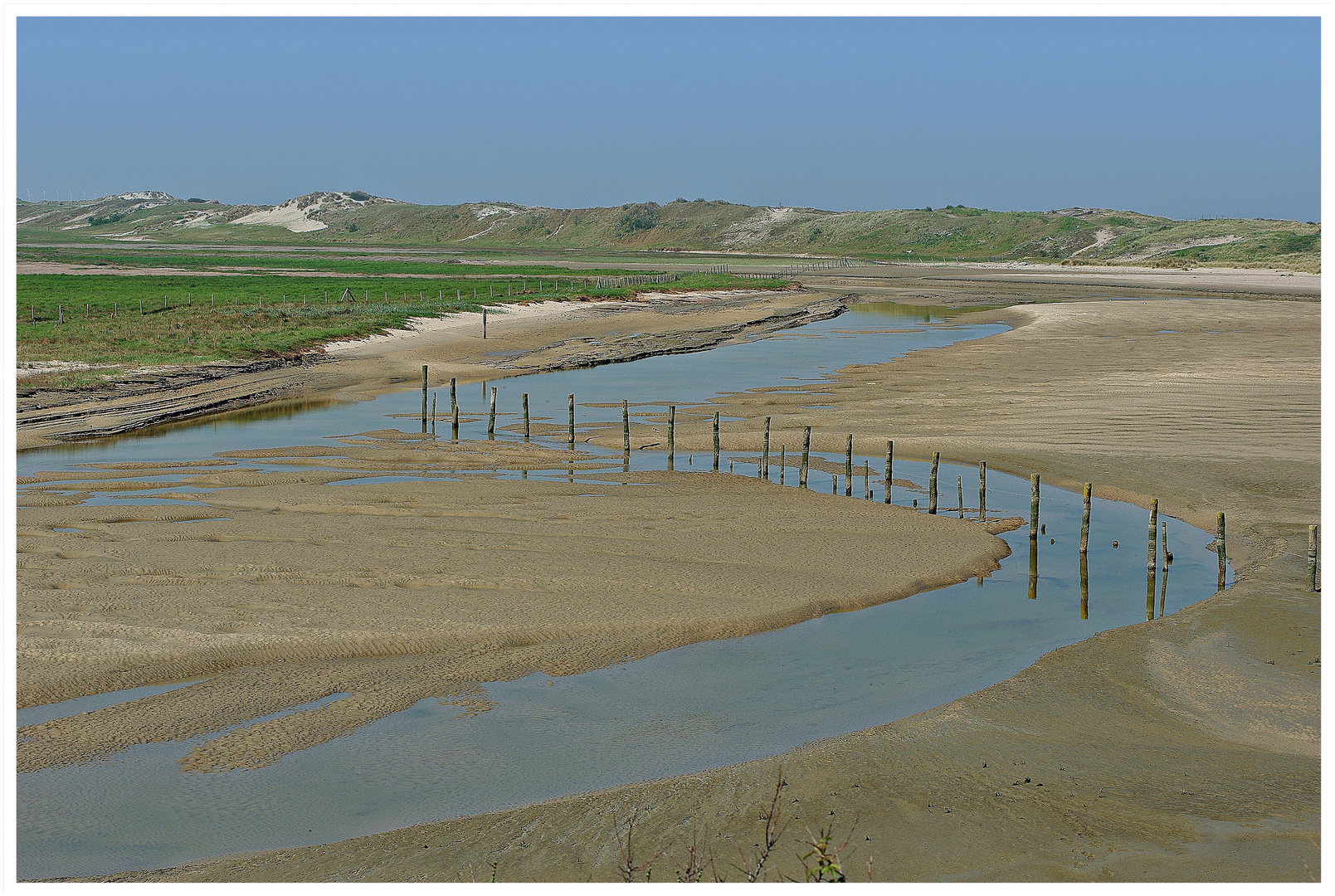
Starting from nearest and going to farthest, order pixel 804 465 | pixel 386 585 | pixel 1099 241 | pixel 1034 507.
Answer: pixel 386 585 → pixel 1034 507 → pixel 804 465 → pixel 1099 241

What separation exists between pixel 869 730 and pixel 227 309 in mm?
51981

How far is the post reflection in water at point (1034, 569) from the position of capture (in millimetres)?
17625

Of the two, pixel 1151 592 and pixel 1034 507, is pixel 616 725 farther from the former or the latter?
pixel 1034 507

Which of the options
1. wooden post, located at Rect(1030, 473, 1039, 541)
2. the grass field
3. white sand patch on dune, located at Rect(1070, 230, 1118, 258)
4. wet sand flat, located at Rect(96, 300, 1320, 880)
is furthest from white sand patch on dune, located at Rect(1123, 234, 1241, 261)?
wooden post, located at Rect(1030, 473, 1039, 541)

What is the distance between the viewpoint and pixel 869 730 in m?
11.8

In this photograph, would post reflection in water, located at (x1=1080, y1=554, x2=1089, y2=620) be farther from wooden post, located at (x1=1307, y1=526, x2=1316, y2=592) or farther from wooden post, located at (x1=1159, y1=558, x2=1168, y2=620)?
wooden post, located at (x1=1307, y1=526, x2=1316, y2=592)

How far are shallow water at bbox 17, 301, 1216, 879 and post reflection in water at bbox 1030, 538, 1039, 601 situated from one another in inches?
2.0

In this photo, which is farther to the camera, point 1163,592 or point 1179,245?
point 1179,245

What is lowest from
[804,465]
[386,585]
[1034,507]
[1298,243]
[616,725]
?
[616,725]

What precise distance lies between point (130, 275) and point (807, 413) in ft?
244

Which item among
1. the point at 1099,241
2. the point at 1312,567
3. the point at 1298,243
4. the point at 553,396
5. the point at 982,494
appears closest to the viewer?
the point at 1312,567

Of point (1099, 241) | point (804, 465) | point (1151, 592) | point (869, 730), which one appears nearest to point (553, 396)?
point (804, 465)

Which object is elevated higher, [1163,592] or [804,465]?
[804,465]

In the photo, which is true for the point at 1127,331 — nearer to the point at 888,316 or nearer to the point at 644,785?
the point at 888,316
